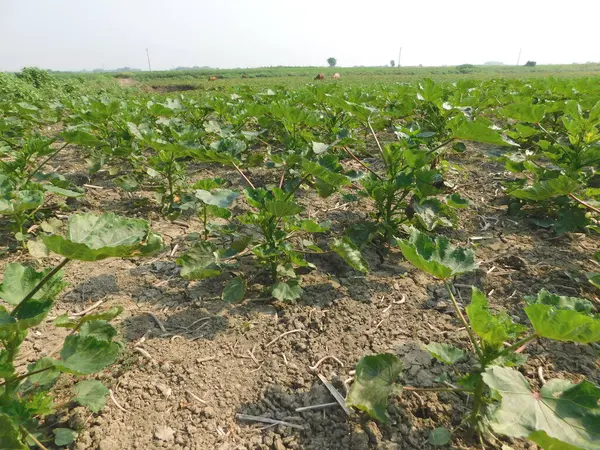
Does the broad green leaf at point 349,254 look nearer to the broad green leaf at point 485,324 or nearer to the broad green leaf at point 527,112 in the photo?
the broad green leaf at point 485,324

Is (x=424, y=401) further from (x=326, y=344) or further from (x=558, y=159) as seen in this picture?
(x=558, y=159)

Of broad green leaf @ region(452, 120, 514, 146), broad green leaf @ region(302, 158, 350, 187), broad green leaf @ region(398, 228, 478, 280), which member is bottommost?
broad green leaf @ region(398, 228, 478, 280)

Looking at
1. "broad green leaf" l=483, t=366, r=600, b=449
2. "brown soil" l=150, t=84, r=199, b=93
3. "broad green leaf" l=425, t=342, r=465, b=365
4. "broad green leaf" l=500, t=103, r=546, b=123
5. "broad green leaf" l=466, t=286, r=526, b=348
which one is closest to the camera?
"broad green leaf" l=483, t=366, r=600, b=449

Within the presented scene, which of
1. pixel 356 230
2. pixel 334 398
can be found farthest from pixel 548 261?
pixel 334 398

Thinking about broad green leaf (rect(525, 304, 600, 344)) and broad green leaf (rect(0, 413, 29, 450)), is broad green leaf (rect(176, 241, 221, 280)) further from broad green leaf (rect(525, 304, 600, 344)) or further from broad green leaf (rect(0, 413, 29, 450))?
broad green leaf (rect(525, 304, 600, 344))

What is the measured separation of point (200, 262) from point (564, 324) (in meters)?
1.88

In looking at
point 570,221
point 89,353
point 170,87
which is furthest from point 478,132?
point 170,87

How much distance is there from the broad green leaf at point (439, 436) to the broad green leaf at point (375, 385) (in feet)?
0.61

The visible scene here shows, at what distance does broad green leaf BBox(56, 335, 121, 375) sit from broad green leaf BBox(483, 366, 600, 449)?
1.33 metres

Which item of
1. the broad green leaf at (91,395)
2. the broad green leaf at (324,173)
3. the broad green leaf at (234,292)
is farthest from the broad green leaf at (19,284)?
the broad green leaf at (324,173)

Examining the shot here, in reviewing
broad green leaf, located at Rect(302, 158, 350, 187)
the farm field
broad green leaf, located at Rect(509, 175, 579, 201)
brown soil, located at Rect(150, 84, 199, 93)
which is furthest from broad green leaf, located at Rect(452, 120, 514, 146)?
brown soil, located at Rect(150, 84, 199, 93)

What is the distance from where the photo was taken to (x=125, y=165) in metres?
4.90

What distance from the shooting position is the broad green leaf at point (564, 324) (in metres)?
1.18

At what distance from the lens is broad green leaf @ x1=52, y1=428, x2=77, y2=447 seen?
1.45m
